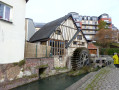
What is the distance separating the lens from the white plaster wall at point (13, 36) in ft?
19.7

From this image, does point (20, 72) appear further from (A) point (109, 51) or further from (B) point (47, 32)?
(A) point (109, 51)

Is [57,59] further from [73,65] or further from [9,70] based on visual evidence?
[9,70]

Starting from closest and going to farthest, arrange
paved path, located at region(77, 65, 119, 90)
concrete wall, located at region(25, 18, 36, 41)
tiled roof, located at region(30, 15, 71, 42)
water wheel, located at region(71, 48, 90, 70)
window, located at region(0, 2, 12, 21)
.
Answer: paved path, located at region(77, 65, 119, 90), window, located at region(0, 2, 12, 21), tiled roof, located at region(30, 15, 71, 42), water wheel, located at region(71, 48, 90, 70), concrete wall, located at region(25, 18, 36, 41)

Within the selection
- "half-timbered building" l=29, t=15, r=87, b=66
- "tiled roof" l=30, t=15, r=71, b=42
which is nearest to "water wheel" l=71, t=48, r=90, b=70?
"half-timbered building" l=29, t=15, r=87, b=66

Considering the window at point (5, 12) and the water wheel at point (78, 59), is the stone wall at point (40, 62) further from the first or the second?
the water wheel at point (78, 59)

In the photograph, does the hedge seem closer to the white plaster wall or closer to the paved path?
the paved path

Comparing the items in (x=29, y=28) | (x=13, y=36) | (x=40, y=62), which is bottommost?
(x=40, y=62)

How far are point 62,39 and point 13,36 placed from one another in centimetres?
775

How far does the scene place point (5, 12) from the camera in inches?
244

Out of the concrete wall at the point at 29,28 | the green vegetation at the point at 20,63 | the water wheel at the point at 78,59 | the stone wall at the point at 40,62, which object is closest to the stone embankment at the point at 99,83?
the stone wall at the point at 40,62

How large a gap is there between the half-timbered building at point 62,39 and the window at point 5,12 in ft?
18.3

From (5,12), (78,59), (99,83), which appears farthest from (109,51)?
(5,12)

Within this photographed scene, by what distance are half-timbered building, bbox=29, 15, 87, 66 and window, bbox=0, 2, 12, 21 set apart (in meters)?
5.57

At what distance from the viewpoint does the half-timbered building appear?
12.1 meters
